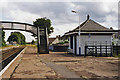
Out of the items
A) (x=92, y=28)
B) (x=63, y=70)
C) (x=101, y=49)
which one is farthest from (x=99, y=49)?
(x=63, y=70)

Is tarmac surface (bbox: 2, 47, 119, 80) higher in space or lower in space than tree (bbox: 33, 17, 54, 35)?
lower

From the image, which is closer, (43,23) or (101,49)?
(101,49)

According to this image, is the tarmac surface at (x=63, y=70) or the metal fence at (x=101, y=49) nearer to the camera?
the tarmac surface at (x=63, y=70)

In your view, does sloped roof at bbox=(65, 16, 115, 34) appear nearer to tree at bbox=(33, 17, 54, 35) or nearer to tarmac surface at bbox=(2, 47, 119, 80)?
tarmac surface at bbox=(2, 47, 119, 80)

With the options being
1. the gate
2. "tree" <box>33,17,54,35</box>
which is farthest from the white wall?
"tree" <box>33,17,54,35</box>

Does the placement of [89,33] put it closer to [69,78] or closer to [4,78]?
[69,78]

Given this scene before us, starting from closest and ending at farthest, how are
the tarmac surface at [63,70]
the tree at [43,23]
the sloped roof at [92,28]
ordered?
the tarmac surface at [63,70]
the sloped roof at [92,28]
the tree at [43,23]

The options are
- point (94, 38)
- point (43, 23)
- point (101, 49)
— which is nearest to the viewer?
point (101, 49)

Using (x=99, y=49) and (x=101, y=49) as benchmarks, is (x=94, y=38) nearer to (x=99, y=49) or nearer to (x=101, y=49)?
(x=99, y=49)

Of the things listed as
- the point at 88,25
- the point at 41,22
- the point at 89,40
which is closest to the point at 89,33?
the point at 89,40

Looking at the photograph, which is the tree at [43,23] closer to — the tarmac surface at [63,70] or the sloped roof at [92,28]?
the sloped roof at [92,28]

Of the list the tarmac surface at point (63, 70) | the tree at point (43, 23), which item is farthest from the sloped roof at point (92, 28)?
the tree at point (43, 23)

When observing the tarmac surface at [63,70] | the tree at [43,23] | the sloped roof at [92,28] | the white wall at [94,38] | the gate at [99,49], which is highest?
the tree at [43,23]

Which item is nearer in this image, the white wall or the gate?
the gate
